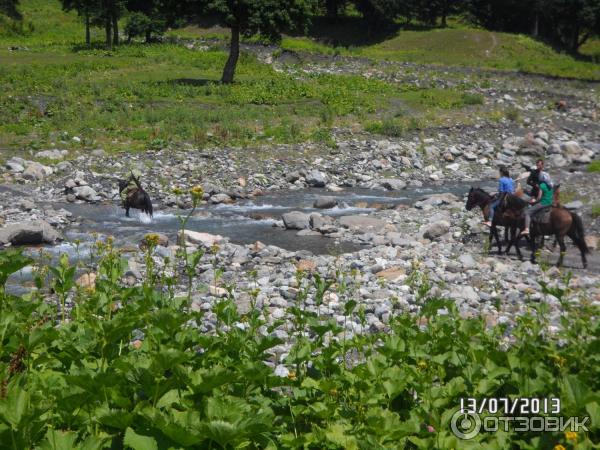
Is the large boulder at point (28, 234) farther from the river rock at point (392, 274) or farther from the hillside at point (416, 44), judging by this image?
the hillside at point (416, 44)

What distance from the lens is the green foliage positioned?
3.80 meters

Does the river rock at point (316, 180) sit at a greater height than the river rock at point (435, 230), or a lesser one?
lesser

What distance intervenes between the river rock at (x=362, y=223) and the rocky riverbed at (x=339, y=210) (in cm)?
7

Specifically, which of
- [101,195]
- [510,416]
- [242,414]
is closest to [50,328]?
[242,414]

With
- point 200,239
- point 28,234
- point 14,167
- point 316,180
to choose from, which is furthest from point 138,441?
point 14,167

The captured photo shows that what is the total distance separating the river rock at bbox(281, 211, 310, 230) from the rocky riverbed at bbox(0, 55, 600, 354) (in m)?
0.04

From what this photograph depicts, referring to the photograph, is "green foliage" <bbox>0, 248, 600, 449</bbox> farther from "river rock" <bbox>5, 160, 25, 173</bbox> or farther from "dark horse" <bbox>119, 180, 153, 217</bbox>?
"river rock" <bbox>5, 160, 25, 173</bbox>

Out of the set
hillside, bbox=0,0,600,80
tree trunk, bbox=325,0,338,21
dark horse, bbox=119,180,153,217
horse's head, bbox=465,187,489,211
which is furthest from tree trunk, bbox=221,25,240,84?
tree trunk, bbox=325,0,338,21

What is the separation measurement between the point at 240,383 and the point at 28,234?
518 inches

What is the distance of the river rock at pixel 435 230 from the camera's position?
1772cm

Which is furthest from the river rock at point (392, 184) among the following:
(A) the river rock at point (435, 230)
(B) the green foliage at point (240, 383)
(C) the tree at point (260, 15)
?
(B) the green foliage at point (240, 383)

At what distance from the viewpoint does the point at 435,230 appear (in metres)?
17.8

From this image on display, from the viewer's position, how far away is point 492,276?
1365 centimetres

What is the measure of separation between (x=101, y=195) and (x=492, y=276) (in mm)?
13581
